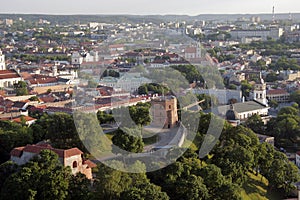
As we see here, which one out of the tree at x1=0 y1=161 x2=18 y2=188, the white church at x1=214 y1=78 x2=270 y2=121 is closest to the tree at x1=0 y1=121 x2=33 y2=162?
the tree at x1=0 y1=161 x2=18 y2=188

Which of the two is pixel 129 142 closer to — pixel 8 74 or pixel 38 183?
pixel 38 183

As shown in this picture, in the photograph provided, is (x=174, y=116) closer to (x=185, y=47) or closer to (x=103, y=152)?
(x=103, y=152)

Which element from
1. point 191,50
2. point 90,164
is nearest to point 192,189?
point 90,164

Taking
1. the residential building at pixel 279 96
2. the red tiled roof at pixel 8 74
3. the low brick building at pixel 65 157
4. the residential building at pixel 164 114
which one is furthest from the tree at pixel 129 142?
the red tiled roof at pixel 8 74

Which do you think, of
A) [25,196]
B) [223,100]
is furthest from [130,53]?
[25,196]

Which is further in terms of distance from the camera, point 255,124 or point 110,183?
point 255,124

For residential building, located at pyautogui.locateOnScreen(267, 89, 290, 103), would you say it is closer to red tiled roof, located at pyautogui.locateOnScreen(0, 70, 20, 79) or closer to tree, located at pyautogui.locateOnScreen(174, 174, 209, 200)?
red tiled roof, located at pyautogui.locateOnScreen(0, 70, 20, 79)

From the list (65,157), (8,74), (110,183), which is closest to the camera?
(110,183)
